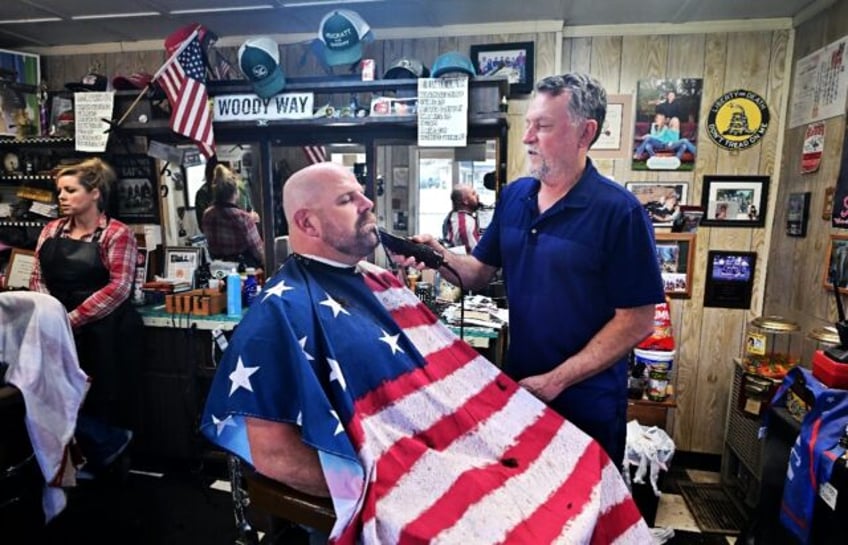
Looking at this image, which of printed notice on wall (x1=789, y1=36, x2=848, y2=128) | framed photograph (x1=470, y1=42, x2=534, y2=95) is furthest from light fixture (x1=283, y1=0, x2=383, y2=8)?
printed notice on wall (x1=789, y1=36, x2=848, y2=128)

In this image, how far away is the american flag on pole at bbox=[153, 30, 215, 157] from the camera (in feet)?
8.31

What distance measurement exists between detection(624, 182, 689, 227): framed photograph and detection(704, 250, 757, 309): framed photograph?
33 cm

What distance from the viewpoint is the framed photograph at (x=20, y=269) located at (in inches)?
116

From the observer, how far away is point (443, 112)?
8.04ft

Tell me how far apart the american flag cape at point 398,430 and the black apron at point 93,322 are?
181cm

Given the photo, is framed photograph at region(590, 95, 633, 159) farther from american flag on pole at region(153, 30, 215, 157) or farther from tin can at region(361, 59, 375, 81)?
american flag on pole at region(153, 30, 215, 157)

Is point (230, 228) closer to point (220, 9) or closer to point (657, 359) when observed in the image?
point (220, 9)

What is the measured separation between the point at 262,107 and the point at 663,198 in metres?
2.36

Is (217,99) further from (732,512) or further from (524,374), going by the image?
(732,512)

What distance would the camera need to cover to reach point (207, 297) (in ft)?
8.94

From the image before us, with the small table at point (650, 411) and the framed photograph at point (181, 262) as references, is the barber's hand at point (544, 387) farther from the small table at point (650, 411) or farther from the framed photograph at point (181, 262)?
the framed photograph at point (181, 262)

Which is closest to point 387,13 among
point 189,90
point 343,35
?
point 343,35

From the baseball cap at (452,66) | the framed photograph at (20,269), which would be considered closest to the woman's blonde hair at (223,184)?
the framed photograph at (20,269)

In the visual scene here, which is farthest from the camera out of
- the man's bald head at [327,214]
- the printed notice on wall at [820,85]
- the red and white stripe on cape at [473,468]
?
the printed notice on wall at [820,85]
